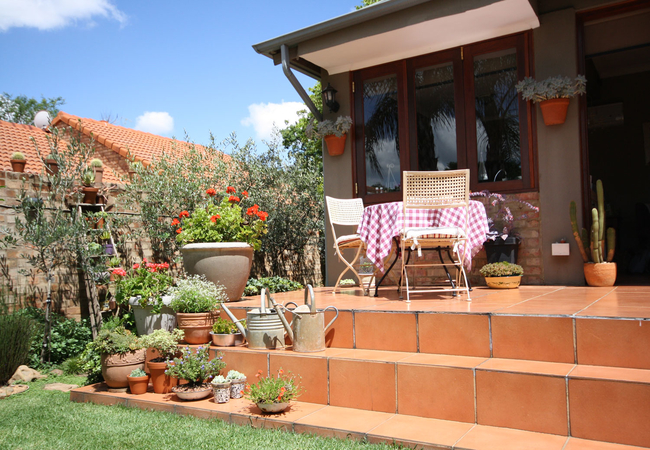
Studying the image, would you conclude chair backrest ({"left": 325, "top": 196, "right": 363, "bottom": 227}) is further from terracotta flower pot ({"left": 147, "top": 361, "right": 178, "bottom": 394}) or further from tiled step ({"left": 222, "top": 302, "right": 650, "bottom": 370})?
terracotta flower pot ({"left": 147, "top": 361, "right": 178, "bottom": 394})

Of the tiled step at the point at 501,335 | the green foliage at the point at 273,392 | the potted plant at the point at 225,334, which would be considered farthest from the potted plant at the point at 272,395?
the potted plant at the point at 225,334

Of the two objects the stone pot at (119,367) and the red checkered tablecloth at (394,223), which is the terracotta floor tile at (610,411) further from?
the stone pot at (119,367)

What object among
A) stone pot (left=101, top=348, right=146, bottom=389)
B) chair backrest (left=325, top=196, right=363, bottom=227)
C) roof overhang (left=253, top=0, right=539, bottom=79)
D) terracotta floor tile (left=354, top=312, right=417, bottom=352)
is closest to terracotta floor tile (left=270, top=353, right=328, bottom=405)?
terracotta floor tile (left=354, top=312, right=417, bottom=352)

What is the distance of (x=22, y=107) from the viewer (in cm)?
2742

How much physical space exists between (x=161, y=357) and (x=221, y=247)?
48.2 inches

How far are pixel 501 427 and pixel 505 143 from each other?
3.64 m

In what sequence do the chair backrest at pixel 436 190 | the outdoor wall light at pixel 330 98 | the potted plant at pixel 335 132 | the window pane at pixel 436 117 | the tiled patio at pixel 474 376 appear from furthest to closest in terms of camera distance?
the outdoor wall light at pixel 330 98 → the potted plant at pixel 335 132 → the window pane at pixel 436 117 → the chair backrest at pixel 436 190 → the tiled patio at pixel 474 376

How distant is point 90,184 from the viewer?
19.7 ft

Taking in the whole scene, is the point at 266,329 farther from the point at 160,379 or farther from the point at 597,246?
the point at 597,246

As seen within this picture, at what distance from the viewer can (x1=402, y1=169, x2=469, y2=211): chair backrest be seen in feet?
13.2

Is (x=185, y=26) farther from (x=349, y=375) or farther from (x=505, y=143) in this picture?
(x=349, y=375)

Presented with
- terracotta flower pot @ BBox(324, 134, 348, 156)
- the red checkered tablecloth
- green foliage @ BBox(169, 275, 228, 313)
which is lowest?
green foliage @ BBox(169, 275, 228, 313)

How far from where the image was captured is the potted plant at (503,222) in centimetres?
519

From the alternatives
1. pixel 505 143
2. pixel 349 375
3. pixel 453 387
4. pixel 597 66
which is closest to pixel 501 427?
pixel 453 387
